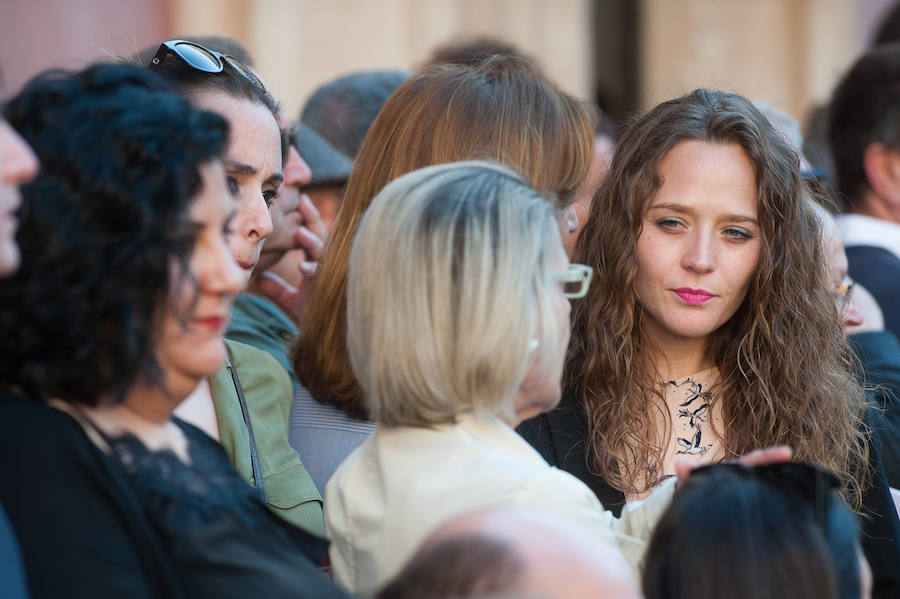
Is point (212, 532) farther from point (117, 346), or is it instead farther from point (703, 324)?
point (703, 324)

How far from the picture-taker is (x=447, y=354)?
1.81m

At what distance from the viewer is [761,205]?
2672 millimetres

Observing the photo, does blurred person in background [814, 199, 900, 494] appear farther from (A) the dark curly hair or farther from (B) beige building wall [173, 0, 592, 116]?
(B) beige building wall [173, 0, 592, 116]

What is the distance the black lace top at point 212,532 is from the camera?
1.59 metres

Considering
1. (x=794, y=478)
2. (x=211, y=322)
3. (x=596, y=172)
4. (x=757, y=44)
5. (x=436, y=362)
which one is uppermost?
(x=211, y=322)

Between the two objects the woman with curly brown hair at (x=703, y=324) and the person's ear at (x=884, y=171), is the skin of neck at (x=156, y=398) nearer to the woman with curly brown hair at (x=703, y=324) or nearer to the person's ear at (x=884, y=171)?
the woman with curly brown hair at (x=703, y=324)

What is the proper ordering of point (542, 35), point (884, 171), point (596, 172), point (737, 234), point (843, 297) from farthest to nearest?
point (542, 35), point (884, 171), point (596, 172), point (843, 297), point (737, 234)

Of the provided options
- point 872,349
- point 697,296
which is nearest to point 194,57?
point 697,296

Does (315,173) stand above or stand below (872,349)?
above

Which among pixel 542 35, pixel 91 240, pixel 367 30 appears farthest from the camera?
pixel 542 35

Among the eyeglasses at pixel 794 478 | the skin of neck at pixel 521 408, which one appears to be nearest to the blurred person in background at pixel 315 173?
the skin of neck at pixel 521 408

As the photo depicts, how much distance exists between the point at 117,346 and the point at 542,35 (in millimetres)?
5416

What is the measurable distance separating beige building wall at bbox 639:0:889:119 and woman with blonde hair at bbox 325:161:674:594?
531 centimetres

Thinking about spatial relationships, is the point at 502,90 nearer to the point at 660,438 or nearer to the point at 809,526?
the point at 660,438
